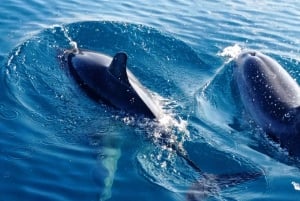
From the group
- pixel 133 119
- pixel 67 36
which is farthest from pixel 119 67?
pixel 67 36

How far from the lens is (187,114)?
11.7 metres

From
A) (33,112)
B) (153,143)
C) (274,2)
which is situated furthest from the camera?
(274,2)

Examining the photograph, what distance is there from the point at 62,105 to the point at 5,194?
3254mm

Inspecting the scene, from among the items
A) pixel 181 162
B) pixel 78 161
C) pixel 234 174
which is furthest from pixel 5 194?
pixel 234 174

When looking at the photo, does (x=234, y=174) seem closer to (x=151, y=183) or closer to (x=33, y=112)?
(x=151, y=183)

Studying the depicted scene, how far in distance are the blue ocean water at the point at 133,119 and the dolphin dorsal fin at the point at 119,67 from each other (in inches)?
30.1

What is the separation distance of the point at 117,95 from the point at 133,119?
0.74 meters

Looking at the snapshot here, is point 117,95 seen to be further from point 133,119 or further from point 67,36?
point 67,36

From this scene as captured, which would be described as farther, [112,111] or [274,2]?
[274,2]

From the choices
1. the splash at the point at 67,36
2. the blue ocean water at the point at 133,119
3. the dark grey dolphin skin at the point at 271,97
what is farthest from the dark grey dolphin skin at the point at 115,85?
the dark grey dolphin skin at the point at 271,97

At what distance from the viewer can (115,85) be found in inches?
450

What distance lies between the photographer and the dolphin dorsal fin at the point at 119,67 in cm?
1109

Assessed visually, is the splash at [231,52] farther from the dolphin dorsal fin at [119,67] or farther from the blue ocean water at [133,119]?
the dolphin dorsal fin at [119,67]

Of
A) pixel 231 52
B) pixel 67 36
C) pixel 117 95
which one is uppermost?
pixel 67 36
